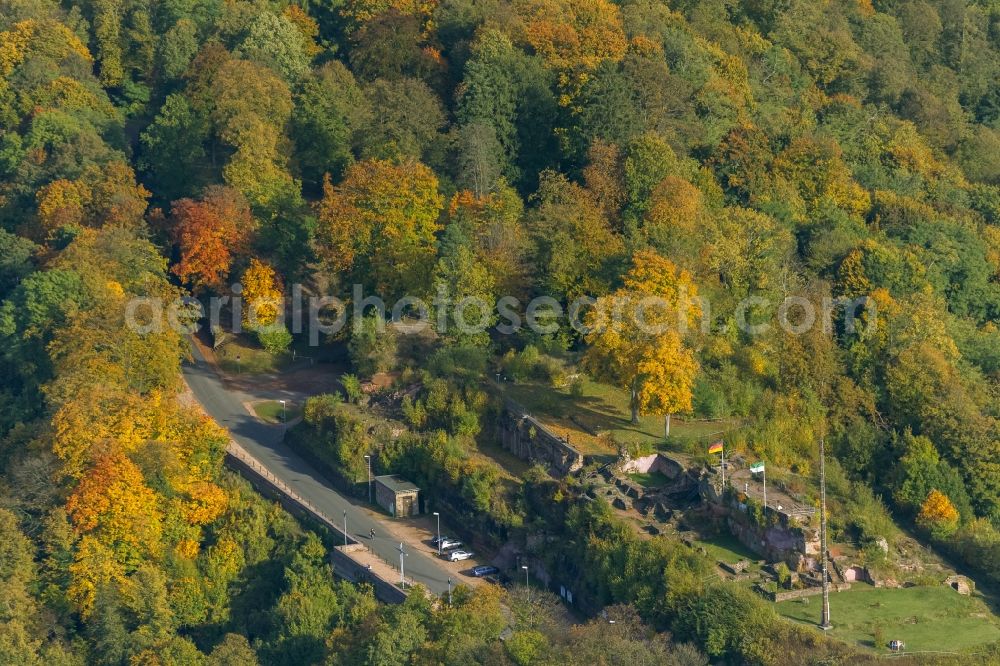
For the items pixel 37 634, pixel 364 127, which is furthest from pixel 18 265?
pixel 37 634

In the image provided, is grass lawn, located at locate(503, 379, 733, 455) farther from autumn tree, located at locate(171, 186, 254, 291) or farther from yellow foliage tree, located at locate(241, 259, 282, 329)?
autumn tree, located at locate(171, 186, 254, 291)

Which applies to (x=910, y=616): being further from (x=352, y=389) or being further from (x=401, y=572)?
(x=352, y=389)

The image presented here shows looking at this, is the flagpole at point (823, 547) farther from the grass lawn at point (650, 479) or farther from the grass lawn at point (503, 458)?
the grass lawn at point (503, 458)

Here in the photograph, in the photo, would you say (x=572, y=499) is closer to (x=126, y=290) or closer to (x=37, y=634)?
(x=37, y=634)

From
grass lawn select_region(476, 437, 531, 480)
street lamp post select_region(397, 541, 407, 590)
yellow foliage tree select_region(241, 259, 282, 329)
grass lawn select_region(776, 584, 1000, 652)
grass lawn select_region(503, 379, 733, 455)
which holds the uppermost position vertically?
yellow foliage tree select_region(241, 259, 282, 329)

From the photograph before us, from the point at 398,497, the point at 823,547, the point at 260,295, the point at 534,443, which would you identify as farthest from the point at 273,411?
the point at 823,547

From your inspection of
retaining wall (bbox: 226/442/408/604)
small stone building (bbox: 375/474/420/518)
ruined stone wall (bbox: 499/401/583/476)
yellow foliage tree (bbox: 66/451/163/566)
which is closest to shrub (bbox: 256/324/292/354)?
retaining wall (bbox: 226/442/408/604)
